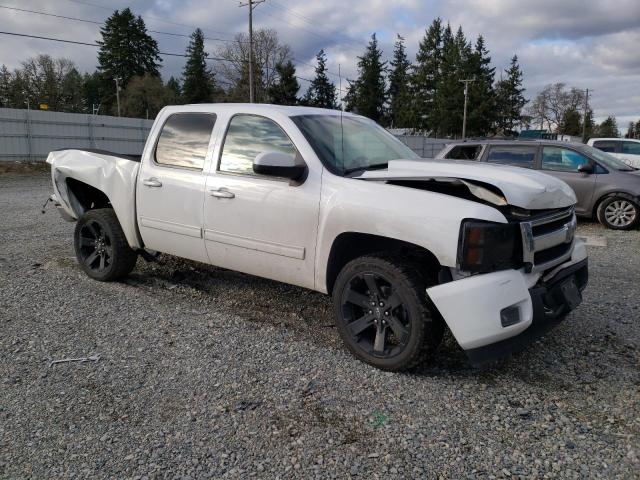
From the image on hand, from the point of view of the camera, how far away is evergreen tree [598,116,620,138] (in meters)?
108

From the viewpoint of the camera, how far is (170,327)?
14.1 ft

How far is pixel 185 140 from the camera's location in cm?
471

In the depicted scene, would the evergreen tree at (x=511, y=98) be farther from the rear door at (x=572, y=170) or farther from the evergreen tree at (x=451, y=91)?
the rear door at (x=572, y=170)

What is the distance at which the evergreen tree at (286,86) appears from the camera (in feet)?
162

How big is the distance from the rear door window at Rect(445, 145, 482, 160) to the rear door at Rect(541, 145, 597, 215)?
123cm

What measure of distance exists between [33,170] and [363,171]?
2187cm

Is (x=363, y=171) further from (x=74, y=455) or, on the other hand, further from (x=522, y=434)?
(x=74, y=455)

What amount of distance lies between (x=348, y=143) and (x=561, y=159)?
24.1ft

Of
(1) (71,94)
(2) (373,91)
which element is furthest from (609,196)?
(1) (71,94)

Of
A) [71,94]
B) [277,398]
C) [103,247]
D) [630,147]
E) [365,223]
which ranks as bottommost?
[277,398]

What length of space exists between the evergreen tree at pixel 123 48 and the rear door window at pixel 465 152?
246 ft

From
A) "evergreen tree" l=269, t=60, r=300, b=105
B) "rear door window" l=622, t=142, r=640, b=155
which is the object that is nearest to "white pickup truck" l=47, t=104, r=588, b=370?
"rear door window" l=622, t=142, r=640, b=155

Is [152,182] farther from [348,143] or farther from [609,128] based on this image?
[609,128]

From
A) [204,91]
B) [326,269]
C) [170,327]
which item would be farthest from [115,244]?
[204,91]
